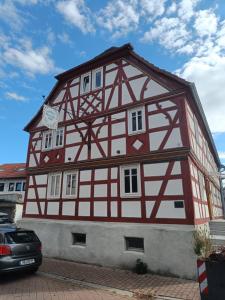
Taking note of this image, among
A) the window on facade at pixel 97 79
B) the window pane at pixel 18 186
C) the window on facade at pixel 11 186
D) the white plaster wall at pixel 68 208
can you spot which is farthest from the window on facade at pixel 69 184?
the window on facade at pixel 11 186

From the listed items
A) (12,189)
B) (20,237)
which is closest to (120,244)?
(20,237)

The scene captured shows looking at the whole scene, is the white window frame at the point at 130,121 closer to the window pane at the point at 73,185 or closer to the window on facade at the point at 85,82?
the window on facade at the point at 85,82

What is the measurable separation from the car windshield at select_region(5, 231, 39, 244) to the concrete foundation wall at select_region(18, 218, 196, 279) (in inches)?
111

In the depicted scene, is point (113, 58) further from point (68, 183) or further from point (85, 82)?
point (68, 183)

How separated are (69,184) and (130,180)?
3693mm

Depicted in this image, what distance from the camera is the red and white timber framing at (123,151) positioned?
9305mm

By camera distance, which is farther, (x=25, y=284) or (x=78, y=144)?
(x=78, y=144)

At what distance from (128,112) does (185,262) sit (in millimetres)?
6747

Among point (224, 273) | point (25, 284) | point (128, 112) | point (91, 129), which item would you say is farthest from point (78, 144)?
point (224, 273)

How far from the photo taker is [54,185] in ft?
42.4

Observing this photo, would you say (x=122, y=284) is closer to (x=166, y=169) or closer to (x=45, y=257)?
(x=166, y=169)

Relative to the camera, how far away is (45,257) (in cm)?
1159

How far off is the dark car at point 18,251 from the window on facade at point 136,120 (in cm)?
614

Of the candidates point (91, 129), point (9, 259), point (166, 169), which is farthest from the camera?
point (91, 129)
